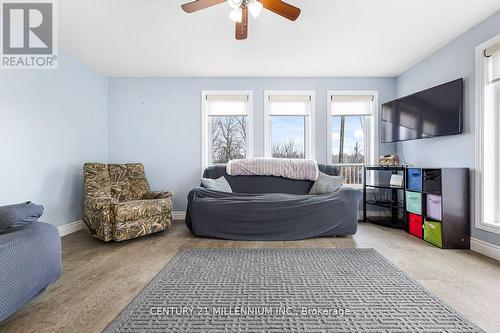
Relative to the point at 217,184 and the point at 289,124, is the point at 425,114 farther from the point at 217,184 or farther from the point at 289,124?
the point at 217,184

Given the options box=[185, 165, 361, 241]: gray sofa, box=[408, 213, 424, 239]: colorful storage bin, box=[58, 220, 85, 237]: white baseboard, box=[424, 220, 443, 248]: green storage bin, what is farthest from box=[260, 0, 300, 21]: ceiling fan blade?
box=[58, 220, 85, 237]: white baseboard

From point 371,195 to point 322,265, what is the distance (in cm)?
242

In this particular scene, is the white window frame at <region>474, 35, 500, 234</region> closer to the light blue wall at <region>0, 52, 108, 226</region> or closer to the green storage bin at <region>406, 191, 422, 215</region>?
the green storage bin at <region>406, 191, 422, 215</region>

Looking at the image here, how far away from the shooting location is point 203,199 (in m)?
3.06

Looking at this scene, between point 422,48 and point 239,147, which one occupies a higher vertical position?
point 422,48

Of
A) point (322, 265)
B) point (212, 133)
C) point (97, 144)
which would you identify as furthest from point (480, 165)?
point (97, 144)

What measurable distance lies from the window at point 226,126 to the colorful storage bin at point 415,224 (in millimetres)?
2493

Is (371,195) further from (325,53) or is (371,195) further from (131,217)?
(131,217)

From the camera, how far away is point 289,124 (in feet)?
13.8

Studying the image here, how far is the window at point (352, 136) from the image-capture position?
13.5 ft

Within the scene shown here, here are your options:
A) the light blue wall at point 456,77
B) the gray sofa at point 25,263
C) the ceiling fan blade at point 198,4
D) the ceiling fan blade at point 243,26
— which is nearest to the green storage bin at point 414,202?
the light blue wall at point 456,77

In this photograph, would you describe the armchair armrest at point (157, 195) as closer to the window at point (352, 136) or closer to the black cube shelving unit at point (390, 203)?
the window at point (352, 136)

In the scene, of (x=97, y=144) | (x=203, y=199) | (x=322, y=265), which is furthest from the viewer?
(x=97, y=144)

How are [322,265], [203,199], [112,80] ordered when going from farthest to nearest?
[112,80], [203,199], [322,265]
